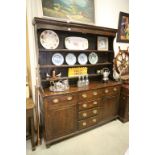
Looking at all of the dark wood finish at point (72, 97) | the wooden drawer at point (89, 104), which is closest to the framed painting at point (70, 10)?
the dark wood finish at point (72, 97)

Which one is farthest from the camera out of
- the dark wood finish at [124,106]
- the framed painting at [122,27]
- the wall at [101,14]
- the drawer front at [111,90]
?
the framed painting at [122,27]

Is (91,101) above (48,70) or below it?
below

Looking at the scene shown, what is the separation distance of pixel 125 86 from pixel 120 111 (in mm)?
558

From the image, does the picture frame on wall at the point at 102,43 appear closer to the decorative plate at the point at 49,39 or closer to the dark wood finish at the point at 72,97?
the dark wood finish at the point at 72,97

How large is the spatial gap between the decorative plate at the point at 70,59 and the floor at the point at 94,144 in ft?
4.34

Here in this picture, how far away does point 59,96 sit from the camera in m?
2.07

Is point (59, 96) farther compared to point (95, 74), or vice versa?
point (95, 74)

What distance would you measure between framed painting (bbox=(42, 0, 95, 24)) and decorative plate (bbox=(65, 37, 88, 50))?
1.07 feet

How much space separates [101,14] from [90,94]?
1.72 metres

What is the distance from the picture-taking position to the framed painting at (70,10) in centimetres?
222

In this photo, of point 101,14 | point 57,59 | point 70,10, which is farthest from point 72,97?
point 101,14
